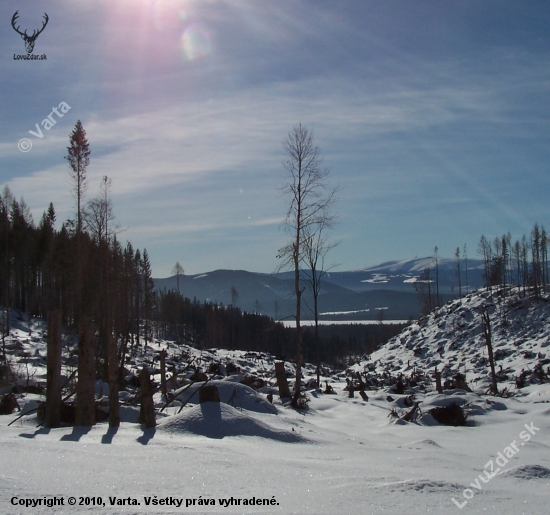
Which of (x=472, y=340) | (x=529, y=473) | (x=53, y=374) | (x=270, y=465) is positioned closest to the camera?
(x=270, y=465)

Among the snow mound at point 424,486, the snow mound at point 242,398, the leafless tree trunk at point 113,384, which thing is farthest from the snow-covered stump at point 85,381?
the snow mound at point 424,486

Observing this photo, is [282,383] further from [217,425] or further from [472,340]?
[472,340]

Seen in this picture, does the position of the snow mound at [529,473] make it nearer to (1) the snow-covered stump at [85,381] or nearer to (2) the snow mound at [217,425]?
(2) the snow mound at [217,425]

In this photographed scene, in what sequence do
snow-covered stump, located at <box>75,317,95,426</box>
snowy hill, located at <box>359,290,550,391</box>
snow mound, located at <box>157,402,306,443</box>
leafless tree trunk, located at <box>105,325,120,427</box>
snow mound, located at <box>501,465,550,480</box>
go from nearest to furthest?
snow mound, located at <box>501,465,550,480</box>
snow mound, located at <box>157,402,306,443</box>
leafless tree trunk, located at <box>105,325,120,427</box>
snow-covered stump, located at <box>75,317,95,426</box>
snowy hill, located at <box>359,290,550,391</box>

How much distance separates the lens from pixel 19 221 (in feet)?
156

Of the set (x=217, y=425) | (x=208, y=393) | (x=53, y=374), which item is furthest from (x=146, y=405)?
(x=53, y=374)

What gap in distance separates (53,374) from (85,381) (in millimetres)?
748

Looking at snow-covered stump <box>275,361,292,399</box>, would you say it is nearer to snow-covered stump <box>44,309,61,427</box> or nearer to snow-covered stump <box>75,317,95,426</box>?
snow-covered stump <box>75,317,95,426</box>

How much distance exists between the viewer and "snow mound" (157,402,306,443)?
25.6ft

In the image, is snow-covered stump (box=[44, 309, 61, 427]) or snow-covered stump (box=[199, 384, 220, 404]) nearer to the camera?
snow-covered stump (box=[199, 384, 220, 404])

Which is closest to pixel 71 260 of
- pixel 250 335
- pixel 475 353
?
pixel 475 353

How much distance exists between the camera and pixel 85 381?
29.0 feet

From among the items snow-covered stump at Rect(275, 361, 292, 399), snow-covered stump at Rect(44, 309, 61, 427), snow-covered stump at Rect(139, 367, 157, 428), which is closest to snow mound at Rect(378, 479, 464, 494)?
snow-covered stump at Rect(139, 367, 157, 428)

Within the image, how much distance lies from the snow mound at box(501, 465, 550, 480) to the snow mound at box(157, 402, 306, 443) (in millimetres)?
3457
